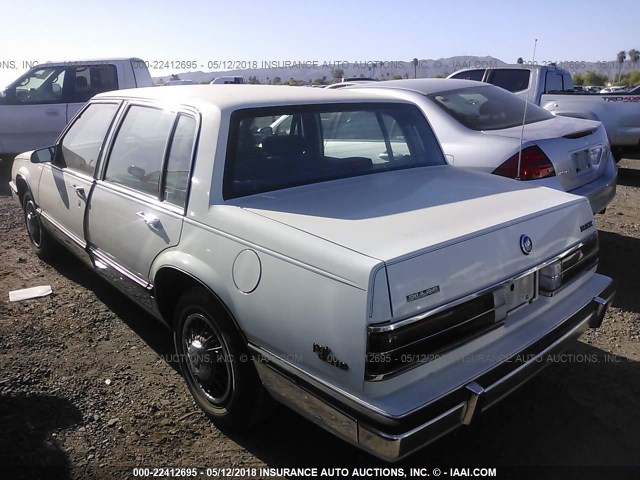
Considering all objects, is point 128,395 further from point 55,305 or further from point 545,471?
point 545,471

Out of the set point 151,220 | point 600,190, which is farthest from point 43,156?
point 600,190

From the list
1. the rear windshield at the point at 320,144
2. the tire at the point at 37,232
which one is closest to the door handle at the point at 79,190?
the tire at the point at 37,232

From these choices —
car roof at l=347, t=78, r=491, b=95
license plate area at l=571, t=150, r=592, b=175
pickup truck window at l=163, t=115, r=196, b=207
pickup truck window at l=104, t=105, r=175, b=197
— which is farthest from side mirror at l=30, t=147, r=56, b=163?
license plate area at l=571, t=150, r=592, b=175

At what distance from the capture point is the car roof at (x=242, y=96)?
2.94 m

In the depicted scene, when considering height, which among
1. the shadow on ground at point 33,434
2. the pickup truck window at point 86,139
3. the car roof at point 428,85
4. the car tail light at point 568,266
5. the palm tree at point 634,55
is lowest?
the shadow on ground at point 33,434

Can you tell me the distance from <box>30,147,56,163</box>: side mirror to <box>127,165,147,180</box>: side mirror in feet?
5.04

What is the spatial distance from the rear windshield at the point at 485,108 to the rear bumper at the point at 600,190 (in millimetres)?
842

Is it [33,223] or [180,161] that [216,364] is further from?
[33,223]

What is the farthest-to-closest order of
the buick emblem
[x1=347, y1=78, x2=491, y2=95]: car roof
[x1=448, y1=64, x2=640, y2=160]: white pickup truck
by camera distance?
[x1=448, y1=64, x2=640, y2=160]: white pickup truck < [x1=347, y1=78, x2=491, y2=95]: car roof < the buick emblem

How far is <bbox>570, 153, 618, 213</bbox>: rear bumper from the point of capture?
468 cm

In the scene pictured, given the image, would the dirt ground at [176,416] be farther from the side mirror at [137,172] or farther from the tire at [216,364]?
the side mirror at [137,172]

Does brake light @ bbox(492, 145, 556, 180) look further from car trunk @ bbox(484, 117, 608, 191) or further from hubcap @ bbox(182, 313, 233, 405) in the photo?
hubcap @ bbox(182, 313, 233, 405)

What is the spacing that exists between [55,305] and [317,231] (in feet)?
10.4

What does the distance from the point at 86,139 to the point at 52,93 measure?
264 inches
